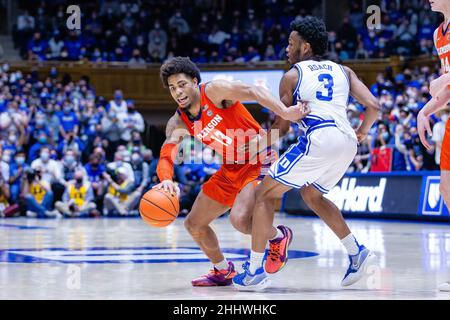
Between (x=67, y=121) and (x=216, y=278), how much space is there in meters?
15.6

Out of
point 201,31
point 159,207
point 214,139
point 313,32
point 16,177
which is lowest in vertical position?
point 16,177

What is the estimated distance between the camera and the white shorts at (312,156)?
6.11 m

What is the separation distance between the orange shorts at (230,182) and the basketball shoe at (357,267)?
99cm

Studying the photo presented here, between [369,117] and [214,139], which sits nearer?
[369,117]

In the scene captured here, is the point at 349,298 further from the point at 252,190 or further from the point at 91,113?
the point at 91,113

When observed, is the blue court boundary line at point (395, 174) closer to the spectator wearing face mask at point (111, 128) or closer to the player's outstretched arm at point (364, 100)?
the spectator wearing face mask at point (111, 128)

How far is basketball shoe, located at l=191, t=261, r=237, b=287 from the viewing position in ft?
21.7

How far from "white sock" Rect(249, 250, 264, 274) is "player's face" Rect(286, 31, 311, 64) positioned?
4.77 feet

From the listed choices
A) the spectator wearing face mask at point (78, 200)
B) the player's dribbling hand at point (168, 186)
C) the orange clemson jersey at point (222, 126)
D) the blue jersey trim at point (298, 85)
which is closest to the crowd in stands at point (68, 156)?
the spectator wearing face mask at point (78, 200)

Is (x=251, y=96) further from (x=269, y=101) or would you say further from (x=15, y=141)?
(x=15, y=141)

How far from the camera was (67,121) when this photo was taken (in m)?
21.7

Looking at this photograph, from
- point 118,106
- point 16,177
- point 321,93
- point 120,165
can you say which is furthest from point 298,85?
point 118,106

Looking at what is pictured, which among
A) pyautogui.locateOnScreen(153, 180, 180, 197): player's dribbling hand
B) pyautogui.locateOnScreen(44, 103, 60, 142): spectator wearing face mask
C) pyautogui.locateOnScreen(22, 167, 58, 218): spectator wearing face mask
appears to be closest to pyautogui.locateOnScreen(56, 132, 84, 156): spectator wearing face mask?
pyautogui.locateOnScreen(44, 103, 60, 142): spectator wearing face mask
